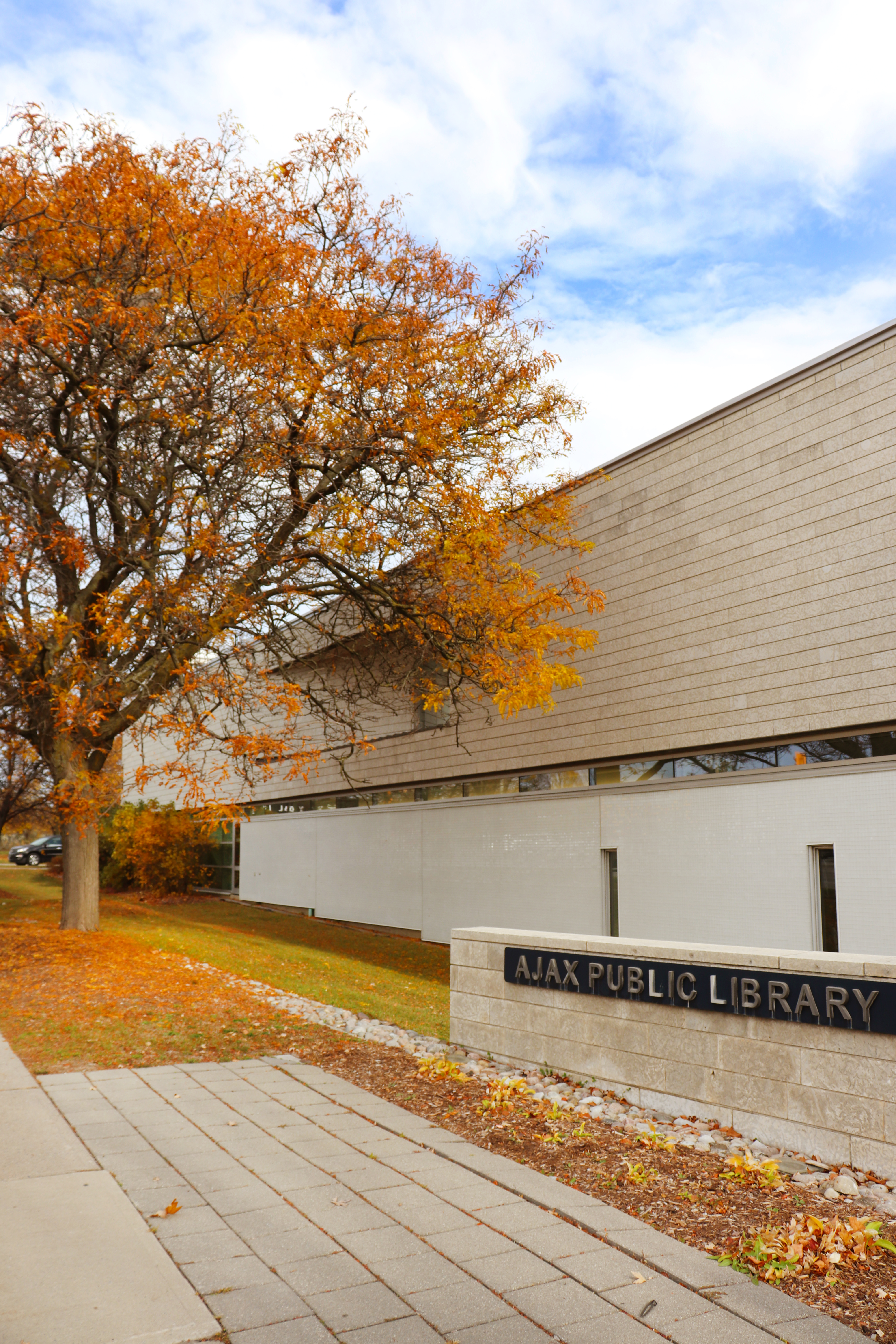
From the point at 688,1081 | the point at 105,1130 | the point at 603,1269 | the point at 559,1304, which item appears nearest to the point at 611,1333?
the point at 559,1304

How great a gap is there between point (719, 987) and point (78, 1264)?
3.84 metres

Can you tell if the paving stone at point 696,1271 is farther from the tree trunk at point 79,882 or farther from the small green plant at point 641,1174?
the tree trunk at point 79,882

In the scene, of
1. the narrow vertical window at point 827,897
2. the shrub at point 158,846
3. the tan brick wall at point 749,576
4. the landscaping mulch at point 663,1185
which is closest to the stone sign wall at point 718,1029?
the landscaping mulch at point 663,1185

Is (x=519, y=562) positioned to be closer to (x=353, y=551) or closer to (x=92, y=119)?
(x=353, y=551)

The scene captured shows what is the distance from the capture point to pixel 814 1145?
533cm

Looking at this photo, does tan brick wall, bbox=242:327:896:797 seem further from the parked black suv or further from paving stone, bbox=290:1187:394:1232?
the parked black suv

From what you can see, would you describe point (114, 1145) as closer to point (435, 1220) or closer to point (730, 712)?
point (435, 1220)

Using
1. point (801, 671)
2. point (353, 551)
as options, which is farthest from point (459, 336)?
point (801, 671)

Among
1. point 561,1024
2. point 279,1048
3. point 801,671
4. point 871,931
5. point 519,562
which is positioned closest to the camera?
point 561,1024

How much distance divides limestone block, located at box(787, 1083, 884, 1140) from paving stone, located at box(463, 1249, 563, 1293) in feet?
6.99

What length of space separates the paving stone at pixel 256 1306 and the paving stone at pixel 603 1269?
108 cm

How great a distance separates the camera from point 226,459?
1242 centimetres

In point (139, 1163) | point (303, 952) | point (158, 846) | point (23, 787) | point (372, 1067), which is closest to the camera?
point (139, 1163)

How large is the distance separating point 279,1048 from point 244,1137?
2.63 m
